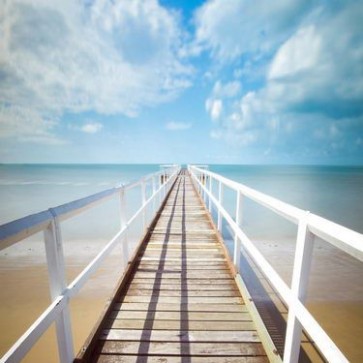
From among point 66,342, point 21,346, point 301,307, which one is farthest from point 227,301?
point 21,346

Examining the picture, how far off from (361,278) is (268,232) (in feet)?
20.9

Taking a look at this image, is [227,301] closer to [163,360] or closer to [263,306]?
[163,360]

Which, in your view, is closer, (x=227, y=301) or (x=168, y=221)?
(x=227, y=301)

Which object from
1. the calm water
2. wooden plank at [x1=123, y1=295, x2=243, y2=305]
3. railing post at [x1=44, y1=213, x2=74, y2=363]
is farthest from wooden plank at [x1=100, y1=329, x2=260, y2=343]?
the calm water

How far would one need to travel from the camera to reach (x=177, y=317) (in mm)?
2438

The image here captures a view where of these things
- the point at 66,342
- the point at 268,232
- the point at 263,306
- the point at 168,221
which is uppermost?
the point at 66,342

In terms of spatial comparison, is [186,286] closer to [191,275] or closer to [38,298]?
[191,275]

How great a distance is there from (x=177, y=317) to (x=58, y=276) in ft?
4.87

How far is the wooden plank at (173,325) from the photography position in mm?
2275

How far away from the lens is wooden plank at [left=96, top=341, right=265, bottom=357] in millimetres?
1995

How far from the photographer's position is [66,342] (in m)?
1.62

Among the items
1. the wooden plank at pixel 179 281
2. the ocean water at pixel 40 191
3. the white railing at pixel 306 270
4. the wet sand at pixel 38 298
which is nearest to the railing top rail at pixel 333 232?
the white railing at pixel 306 270

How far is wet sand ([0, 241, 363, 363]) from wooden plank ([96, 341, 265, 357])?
348 centimetres

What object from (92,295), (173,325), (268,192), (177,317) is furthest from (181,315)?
(268,192)
